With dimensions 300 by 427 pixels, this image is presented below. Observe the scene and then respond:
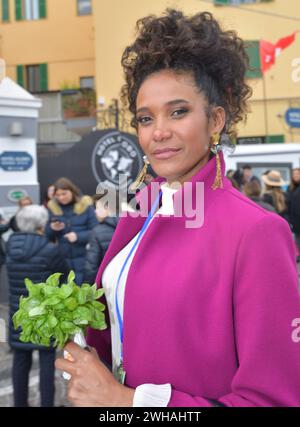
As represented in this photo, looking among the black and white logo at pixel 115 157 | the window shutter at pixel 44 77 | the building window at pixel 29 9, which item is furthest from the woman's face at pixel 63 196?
the window shutter at pixel 44 77

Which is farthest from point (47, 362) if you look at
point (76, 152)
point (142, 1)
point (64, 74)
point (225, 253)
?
point (64, 74)

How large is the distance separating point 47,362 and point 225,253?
8.92ft

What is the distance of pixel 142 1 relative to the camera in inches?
496

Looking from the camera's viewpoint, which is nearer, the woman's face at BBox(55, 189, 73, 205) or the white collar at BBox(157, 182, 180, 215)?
the white collar at BBox(157, 182, 180, 215)

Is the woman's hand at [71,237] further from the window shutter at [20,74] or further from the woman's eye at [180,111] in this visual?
the window shutter at [20,74]

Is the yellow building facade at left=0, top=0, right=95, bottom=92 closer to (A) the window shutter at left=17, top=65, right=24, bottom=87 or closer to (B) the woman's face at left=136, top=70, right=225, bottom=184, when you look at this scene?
(A) the window shutter at left=17, top=65, right=24, bottom=87

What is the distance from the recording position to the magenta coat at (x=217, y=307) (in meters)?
1.07

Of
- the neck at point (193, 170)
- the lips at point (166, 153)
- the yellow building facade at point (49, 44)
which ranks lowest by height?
the neck at point (193, 170)

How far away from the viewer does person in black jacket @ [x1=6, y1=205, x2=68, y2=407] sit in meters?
3.54

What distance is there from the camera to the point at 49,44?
20266mm

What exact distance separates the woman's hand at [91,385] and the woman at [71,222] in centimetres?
400

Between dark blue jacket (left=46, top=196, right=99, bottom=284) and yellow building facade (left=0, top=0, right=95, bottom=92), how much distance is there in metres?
14.5

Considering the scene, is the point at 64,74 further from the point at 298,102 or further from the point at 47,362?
the point at 47,362

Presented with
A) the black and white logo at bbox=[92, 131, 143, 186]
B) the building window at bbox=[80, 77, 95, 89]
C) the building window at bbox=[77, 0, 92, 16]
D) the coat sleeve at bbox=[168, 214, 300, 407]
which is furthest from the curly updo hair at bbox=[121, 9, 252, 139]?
the building window at bbox=[80, 77, 95, 89]
